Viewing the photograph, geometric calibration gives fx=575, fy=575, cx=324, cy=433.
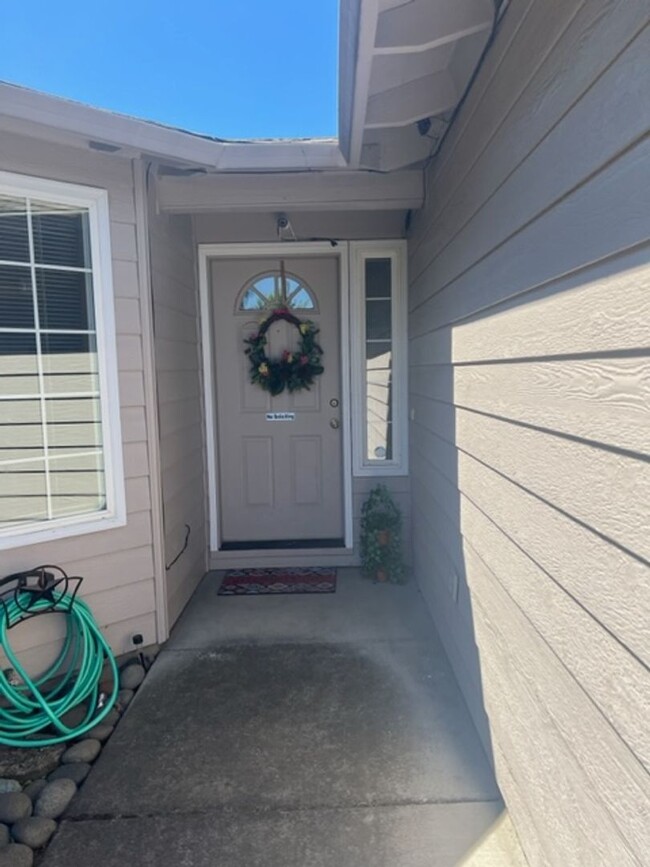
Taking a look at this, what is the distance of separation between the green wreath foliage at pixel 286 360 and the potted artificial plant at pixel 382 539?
0.91m

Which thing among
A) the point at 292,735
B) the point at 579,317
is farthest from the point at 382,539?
the point at 579,317

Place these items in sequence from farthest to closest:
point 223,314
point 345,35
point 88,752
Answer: point 223,314 → point 88,752 → point 345,35

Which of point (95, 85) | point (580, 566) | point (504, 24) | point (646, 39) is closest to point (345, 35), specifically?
point (504, 24)

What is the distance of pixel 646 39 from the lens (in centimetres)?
90

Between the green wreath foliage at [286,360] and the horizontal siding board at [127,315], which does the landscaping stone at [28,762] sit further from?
the green wreath foliage at [286,360]

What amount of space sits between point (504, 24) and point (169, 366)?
2.19 metres

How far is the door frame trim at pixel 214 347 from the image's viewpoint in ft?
12.4

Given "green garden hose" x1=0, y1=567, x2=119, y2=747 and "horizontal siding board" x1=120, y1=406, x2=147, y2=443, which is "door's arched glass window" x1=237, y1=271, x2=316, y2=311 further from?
"green garden hose" x1=0, y1=567, x2=119, y2=747

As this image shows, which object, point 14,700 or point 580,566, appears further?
point 14,700

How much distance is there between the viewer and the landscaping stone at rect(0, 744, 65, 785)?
203cm

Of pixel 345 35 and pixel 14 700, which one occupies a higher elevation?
pixel 345 35

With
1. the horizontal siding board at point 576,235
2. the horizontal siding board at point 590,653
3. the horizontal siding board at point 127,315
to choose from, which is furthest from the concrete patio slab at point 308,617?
the horizontal siding board at point 576,235

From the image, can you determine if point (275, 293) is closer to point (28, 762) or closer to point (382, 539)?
point (382, 539)

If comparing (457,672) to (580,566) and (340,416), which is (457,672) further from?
(340,416)
